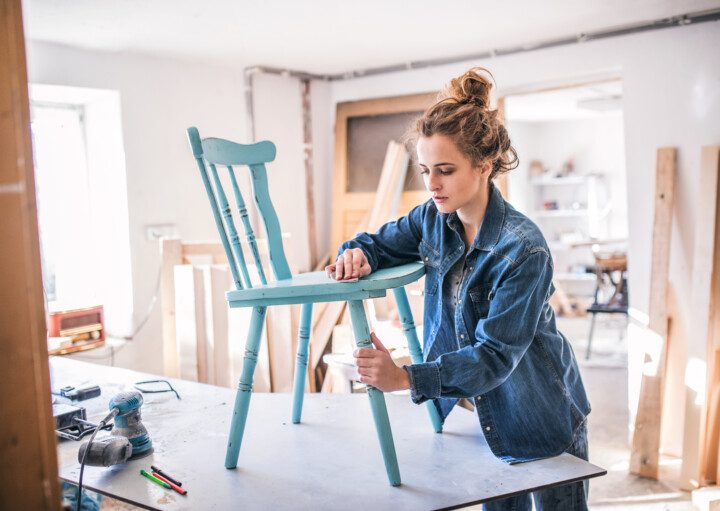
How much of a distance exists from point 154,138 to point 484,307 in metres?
3.17

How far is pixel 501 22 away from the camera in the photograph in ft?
11.5

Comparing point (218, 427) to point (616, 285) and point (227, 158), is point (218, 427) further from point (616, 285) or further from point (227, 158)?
point (616, 285)

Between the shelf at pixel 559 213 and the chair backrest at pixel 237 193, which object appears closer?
the chair backrest at pixel 237 193

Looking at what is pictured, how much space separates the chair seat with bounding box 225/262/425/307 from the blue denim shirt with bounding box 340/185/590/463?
7.0 inches

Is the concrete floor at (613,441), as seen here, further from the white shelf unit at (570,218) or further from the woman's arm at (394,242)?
the white shelf unit at (570,218)

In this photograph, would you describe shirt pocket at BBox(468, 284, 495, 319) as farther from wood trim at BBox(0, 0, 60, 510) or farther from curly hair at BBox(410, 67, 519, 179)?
wood trim at BBox(0, 0, 60, 510)

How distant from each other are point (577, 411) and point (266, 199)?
98cm

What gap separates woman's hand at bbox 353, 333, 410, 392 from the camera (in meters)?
1.36

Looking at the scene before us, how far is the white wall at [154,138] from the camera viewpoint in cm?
390

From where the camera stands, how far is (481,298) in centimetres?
151

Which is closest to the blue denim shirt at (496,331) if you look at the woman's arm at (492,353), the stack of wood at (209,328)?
the woman's arm at (492,353)

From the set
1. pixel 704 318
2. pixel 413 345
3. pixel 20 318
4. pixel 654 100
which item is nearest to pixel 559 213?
pixel 654 100

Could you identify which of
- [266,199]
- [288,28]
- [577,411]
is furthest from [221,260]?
[577,411]

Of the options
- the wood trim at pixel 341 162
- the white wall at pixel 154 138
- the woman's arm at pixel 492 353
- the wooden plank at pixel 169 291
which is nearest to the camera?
the woman's arm at pixel 492 353
